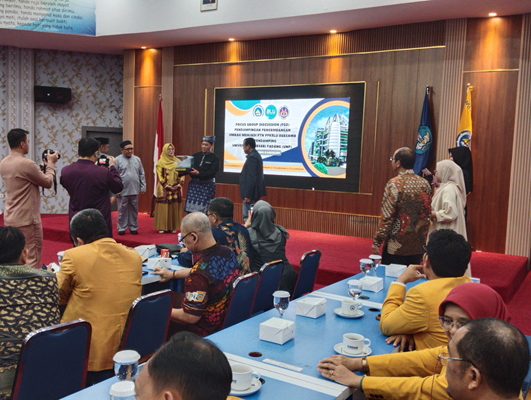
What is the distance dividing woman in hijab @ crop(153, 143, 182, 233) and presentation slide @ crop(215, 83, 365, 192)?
4.24 ft

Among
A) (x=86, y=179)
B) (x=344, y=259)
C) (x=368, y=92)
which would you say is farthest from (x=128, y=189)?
(x=368, y=92)

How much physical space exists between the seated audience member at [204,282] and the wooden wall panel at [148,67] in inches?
276

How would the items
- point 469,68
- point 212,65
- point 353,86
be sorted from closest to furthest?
point 469,68 → point 353,86 → point 212,65

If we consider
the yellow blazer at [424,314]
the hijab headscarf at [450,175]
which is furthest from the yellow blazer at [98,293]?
the hijab headscarf at [450,175]

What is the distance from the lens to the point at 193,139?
28.8 ft

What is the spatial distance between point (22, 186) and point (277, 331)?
305 cm

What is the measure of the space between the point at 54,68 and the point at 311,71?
5434mm

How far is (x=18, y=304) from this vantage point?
6.40 feet

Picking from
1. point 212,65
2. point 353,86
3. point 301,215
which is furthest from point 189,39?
point 301,215

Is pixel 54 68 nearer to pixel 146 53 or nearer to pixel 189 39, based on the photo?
pixel 146 53

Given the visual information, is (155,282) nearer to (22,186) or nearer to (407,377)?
(22,186)

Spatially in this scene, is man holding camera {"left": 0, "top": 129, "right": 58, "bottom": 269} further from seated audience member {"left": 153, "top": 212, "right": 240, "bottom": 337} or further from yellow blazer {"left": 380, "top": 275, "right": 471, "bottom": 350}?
yellow blazer {"left": 380, "top": 275, "right": 471, "bottom": 350}

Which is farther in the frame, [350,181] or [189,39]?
[189,39]

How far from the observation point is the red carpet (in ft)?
16.1
